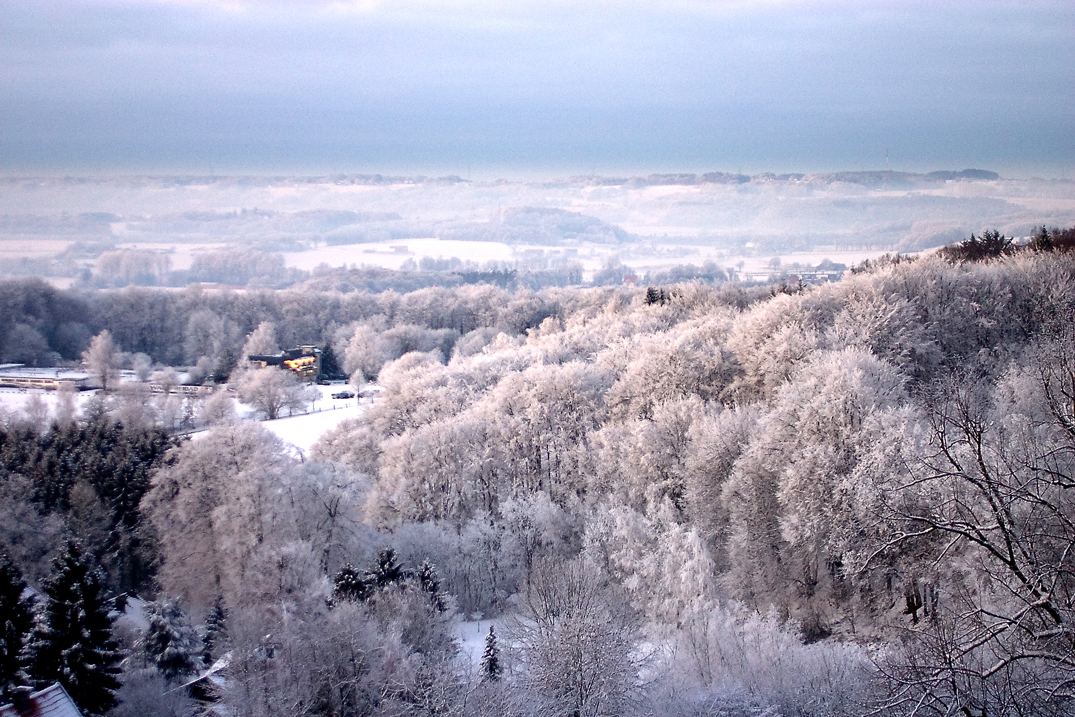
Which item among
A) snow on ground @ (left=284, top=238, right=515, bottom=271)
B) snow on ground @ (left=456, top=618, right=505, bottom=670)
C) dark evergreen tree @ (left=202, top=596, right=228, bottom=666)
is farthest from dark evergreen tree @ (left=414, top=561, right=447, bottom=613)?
snow on ground @ (left=284, top=238, right=515, bottom=271)

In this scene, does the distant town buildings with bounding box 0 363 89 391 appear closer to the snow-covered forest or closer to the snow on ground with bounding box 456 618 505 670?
the snow-covered forest

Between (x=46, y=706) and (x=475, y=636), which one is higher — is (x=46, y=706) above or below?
above

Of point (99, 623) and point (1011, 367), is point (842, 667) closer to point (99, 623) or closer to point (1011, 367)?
point (1011, 367)

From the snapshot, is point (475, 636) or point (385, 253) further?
point (385, 253)

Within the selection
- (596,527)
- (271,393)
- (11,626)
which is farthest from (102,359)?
(596,527)

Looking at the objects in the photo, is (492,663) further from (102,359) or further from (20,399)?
(102,359)

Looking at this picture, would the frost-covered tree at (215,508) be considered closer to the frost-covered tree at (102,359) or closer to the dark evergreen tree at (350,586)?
the dark evergreen tree at (350,586)

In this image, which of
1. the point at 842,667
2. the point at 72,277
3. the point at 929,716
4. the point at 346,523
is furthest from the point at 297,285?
the point at 929,716
